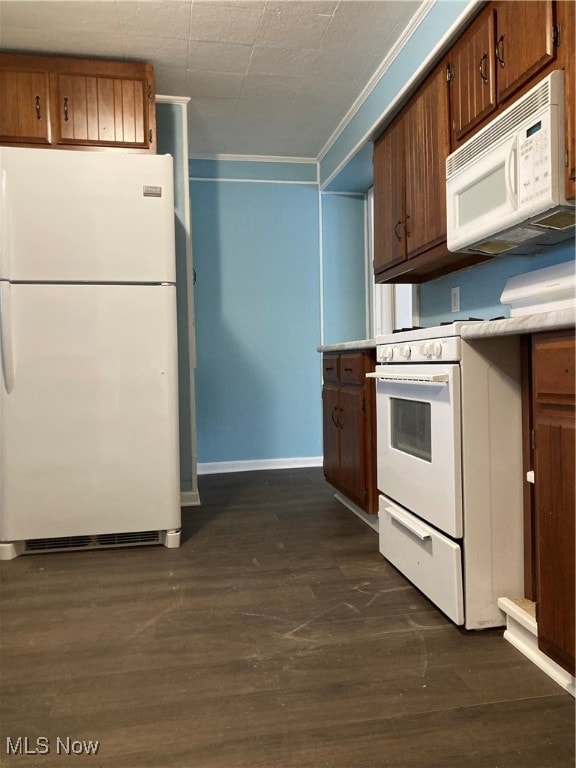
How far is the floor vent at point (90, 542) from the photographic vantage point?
234 cm

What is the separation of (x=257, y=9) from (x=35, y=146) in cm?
125

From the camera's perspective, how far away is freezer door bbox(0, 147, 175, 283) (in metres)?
2.23

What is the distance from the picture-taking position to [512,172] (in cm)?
160

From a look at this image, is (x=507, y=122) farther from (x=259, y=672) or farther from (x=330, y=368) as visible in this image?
(x=259, y=672)

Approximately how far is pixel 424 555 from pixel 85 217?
1.95 meters

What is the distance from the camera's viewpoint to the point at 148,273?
7.65 ft

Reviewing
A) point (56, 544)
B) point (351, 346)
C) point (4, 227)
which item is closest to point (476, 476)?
point (351, 346)

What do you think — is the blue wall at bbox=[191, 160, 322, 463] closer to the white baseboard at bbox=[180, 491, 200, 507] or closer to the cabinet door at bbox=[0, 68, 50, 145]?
the white baseboard at bbox=[180, 491, 200, 507]

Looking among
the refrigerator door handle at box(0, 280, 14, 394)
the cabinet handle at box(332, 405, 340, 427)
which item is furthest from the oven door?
the refrigerator door handle at box(0, 280, 14, 394)

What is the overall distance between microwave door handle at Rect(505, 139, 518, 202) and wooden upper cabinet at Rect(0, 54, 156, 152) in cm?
183

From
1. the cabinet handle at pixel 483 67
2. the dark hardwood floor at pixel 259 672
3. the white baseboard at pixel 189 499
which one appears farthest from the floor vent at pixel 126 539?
the cabinet handle at pixel 483 67

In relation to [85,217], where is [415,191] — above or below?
above
